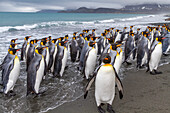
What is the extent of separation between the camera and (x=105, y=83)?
11.5ft

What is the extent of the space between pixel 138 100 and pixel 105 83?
0.96 m

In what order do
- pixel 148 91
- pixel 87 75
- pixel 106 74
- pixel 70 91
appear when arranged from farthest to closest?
pixel 87 75, pixel 70 91, pixel 148 91, pixel 106 74

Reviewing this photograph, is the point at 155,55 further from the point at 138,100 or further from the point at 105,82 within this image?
the point at 105,82

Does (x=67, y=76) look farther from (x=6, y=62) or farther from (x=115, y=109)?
(x=115, y=109)

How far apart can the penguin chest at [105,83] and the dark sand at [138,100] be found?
314 mm

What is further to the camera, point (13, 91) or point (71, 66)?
point (71, 66)

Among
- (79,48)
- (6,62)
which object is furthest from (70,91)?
(79,48)

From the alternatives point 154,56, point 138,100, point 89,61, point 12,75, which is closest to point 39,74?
point 12,75

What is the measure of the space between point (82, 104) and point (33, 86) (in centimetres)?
137

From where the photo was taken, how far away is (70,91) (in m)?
4.76

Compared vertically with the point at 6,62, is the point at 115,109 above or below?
below

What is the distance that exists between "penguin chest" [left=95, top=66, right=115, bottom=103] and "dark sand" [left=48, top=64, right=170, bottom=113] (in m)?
0.31

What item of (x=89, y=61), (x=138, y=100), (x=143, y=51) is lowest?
(x=138, y=100)

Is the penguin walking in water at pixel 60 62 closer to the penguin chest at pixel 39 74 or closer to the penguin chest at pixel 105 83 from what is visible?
the penguin chest at pixel 39 74
